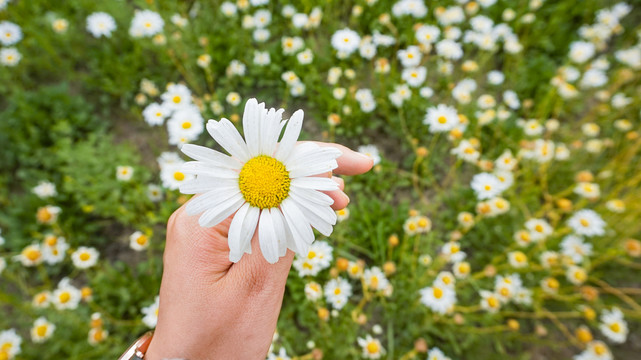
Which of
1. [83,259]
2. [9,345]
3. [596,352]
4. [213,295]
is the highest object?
[213,295]

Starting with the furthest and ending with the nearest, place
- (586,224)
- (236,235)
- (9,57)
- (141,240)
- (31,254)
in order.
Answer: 1. (9,57)
2. (586,224)
3. (31,254)
4. (141,240)
5. (236,235)

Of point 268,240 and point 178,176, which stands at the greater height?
point 178,176

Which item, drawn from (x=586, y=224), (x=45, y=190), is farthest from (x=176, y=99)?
(x=586, y=224)

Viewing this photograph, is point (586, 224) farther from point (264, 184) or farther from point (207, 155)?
point (207, 155)

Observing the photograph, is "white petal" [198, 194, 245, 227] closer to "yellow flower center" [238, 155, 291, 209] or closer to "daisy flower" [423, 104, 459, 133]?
"yellow flower center" [238, 155, 291, 209]

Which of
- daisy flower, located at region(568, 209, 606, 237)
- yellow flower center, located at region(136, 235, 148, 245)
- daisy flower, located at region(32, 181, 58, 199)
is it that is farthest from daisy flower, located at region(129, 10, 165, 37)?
daisy flower, located at region(568, 209, 606, 237)

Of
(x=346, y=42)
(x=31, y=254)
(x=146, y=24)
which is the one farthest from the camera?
(x=146, y=24)
